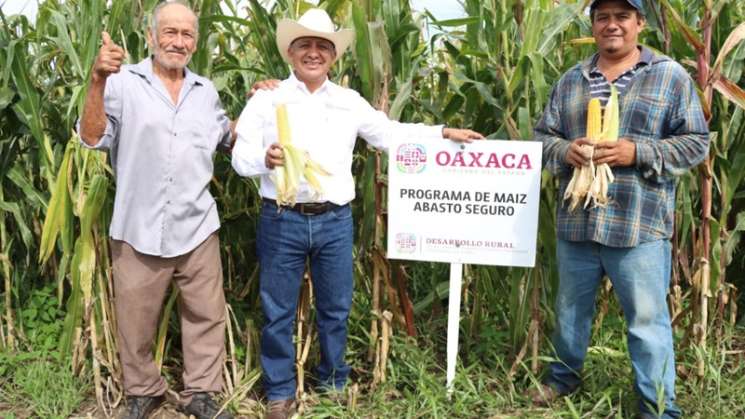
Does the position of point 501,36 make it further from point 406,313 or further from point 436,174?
point 406,313

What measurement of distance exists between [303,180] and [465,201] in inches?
30.0

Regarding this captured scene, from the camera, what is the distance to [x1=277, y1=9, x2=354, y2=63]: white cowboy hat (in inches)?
109

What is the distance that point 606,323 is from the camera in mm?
3955

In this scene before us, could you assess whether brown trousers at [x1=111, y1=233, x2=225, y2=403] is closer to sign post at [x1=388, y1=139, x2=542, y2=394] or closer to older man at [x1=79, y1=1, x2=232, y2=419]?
older man at [x1=79, y1=1, x2=232, y2=419]

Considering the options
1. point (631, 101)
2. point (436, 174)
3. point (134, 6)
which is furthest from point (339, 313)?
point (134, 6)

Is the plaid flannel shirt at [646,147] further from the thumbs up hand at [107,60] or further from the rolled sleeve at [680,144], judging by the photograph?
the thumbs up hand at [107,60]

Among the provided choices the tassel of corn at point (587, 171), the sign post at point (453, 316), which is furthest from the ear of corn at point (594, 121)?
the sign post at point (453, 316)

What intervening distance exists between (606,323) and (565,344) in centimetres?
95

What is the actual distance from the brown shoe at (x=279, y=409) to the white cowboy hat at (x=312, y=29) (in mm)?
1660

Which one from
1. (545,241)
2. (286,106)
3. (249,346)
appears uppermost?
(286,106)

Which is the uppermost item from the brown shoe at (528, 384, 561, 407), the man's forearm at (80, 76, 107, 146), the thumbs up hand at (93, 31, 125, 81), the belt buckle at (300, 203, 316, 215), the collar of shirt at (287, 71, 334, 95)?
the thumbs up hand at (93, 31, 125, 81)

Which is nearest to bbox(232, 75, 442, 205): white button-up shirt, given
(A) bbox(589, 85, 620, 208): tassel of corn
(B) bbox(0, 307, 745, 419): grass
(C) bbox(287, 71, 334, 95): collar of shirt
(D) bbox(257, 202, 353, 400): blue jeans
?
(C) bbox(287, 71, 334, 95): collar of shirt

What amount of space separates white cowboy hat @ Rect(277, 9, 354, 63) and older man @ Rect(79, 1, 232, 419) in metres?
0.40

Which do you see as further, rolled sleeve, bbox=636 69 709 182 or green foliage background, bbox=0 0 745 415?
green foliage background, bbox=0 0 745 415
